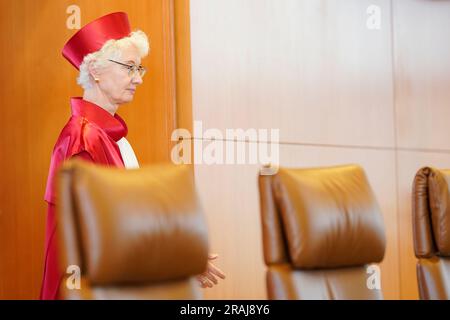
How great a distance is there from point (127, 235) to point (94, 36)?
168 cm

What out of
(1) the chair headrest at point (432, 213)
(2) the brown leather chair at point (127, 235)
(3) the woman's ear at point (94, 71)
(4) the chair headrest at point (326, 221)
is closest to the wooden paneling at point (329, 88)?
(3) the woman's ear at point (94, 71)

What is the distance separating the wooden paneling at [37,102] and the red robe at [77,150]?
1.93 feet

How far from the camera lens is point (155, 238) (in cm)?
186

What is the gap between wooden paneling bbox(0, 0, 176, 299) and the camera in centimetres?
381

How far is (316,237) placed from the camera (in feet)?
7.38

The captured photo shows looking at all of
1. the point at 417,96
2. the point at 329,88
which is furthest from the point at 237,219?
the point at 417,96

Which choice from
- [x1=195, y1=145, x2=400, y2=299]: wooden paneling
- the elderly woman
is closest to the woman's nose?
the elderly woman

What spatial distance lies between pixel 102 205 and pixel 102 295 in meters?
0.20

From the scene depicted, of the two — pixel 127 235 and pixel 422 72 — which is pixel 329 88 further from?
pixel 127 235

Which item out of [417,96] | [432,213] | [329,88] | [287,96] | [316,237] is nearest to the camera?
[316,237]

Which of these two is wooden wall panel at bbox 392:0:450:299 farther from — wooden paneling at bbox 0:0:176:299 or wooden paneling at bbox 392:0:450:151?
wooden paneling at bbox 0:0:176:299

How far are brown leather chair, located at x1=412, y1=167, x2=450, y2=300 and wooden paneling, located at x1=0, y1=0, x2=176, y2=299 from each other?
4.69 ft
